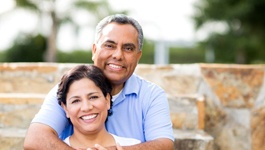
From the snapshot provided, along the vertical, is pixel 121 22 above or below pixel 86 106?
above

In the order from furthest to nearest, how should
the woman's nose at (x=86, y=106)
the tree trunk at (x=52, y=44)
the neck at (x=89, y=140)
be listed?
the tree trunk at (x=52, y=44), the neck at (x=89, y=140), the woman's nose at (x=86, y=106)

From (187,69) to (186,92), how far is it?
0.61ft

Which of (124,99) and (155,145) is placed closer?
(155,145)

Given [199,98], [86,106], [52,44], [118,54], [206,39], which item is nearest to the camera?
[86,106]

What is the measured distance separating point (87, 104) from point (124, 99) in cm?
39

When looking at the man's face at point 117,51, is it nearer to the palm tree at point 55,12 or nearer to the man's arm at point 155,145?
the man's arm at point 155,145

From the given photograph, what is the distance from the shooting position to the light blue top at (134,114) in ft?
8.09

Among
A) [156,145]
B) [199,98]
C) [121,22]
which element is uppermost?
[121,22]

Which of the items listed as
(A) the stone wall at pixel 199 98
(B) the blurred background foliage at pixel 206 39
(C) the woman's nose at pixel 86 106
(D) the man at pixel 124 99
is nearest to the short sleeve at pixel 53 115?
(D) the man at pixel 124 99

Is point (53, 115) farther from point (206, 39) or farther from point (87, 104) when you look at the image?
point (206, 39)

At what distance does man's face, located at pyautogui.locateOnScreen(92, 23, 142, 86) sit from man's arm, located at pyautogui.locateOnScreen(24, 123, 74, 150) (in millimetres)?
437

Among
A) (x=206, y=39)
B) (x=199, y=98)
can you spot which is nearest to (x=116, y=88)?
(x=199, y=98)

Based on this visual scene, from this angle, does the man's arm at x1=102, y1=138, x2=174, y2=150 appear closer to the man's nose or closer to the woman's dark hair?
the woman's dark hair

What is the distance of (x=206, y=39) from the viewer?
20062mm
